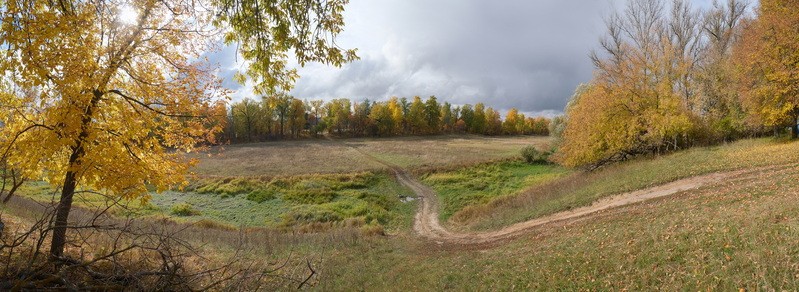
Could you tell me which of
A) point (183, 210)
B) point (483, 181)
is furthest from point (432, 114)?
point (183, 210)

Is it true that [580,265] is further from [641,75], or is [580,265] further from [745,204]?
[641,75]

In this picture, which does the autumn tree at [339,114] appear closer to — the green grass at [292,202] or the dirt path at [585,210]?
the green grass at [292,202]

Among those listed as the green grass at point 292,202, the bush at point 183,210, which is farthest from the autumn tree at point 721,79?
the bush at point 183,210

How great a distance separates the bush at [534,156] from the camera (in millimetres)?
49062

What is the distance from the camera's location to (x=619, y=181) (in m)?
22.0

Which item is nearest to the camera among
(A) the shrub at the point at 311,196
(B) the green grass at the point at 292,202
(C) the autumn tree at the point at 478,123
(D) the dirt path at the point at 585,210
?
(D) the dirt path at the point at 585,210

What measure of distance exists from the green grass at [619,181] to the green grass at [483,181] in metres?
4.63

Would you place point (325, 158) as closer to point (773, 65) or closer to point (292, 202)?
point (292, 202)

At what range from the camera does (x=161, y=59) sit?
8773mm

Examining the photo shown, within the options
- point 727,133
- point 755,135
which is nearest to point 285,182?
point 727,133

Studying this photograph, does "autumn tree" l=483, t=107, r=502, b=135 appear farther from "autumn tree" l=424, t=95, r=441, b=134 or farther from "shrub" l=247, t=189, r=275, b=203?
"shrub" l=247, t=189, r=275, b=203

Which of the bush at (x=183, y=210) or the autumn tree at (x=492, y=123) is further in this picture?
the autumn tree at (x=492, y=123)

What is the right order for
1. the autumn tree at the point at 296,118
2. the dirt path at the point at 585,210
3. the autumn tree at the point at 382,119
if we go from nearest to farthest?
the dirt path at the point at 585,210, the autumn tree at the point at 296,118, the autumn tree at the point at 382,119

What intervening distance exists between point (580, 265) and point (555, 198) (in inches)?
611
